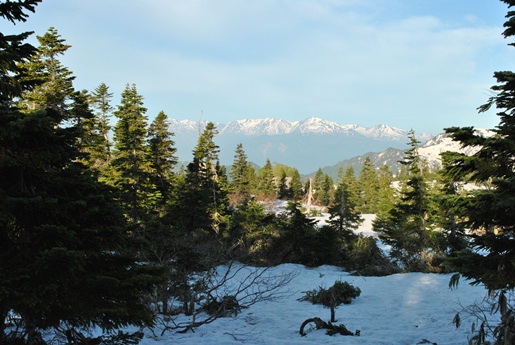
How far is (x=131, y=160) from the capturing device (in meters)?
26.2

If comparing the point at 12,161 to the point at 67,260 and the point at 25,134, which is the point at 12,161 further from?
the point at 67,260

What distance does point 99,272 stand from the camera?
5340 mm

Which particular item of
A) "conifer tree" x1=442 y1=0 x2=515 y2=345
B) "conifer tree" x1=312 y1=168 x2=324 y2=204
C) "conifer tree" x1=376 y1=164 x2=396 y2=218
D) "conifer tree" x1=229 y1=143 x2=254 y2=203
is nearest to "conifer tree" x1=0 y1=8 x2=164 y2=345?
"conifer tree" x1=442 y1=0 x2=515 y2=345

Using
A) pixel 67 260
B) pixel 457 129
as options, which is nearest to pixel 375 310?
pixel 457 129

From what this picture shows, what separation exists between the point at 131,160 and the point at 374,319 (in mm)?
20797

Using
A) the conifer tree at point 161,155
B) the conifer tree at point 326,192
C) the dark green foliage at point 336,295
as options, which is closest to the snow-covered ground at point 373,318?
the dark green foliage at point 336,295

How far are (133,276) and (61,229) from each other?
1.28 metres

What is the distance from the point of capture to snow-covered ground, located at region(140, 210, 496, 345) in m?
9.17

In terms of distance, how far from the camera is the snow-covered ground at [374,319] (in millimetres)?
9167

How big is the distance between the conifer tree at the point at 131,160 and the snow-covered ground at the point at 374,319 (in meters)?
14.0

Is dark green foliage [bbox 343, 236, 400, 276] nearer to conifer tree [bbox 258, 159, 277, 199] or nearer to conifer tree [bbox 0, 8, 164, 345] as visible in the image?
conifer tree [bbox 0, 8, 164, 345]

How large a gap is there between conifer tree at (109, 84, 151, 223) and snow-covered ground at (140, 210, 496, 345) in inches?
550

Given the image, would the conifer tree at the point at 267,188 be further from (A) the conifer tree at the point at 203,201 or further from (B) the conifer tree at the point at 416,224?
(B) the conifer tree at the point at 416,224

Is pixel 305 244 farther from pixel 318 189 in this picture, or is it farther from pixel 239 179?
pixel 318 189
